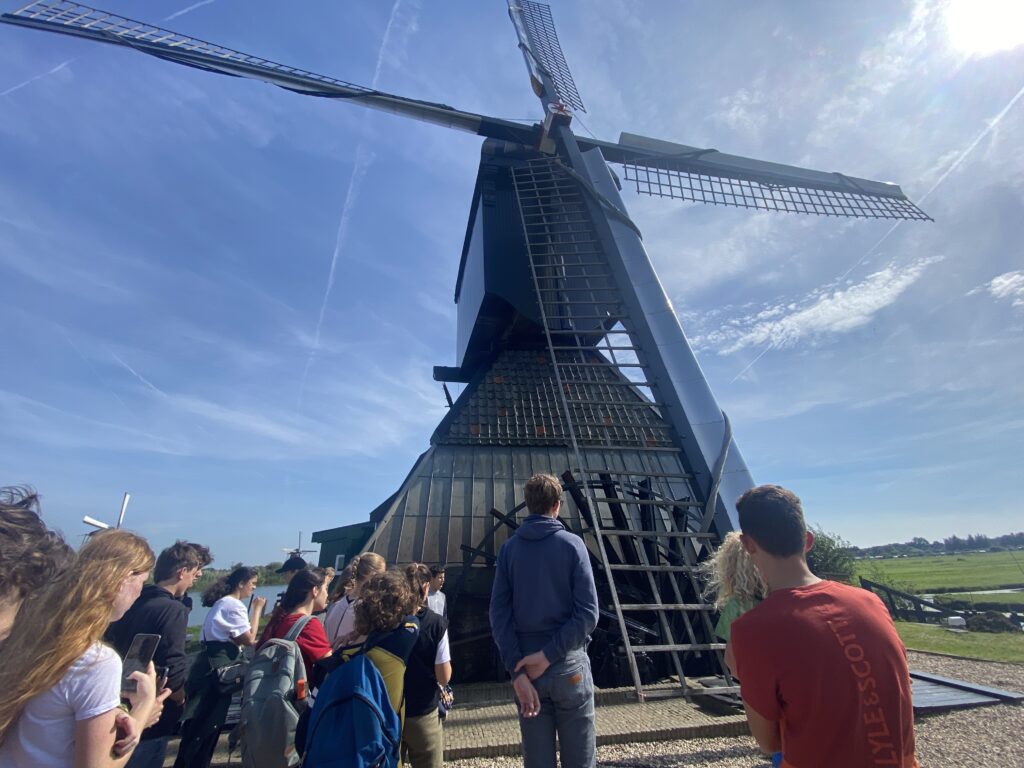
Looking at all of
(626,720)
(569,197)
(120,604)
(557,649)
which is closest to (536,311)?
(569,197)

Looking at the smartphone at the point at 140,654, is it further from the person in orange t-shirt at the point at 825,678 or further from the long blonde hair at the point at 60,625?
the person in orange t-shirt at the point at 825,678

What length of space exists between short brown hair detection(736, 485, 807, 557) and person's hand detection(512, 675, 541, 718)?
1483 mm

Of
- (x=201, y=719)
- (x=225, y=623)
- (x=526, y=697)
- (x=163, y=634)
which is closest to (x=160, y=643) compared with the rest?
(x=163, y=634)

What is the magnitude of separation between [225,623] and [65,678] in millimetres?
2968

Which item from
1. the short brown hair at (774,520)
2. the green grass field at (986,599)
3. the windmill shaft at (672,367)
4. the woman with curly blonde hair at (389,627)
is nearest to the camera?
the short brown hair at (774,520)

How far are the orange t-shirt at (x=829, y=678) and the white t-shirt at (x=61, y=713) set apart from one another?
2.19 meters

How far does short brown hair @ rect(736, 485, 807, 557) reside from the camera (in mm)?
1880

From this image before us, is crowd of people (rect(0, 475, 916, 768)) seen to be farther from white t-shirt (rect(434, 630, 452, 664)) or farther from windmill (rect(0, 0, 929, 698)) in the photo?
windmill (rect(0, 0, 929, 698))

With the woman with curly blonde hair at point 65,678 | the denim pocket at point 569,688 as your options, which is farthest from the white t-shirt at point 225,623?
the denim pocket at point 569,688

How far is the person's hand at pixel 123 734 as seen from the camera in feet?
5.64

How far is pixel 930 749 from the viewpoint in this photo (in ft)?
14.2

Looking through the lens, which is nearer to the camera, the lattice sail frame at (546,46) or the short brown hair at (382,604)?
the short brown hair at (382,604)

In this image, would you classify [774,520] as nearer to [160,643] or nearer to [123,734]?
[123,734]

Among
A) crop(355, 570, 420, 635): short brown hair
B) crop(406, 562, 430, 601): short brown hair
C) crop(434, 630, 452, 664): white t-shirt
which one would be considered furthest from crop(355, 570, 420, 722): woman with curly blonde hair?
crop(406, 562, 430, 601): short brown hair
